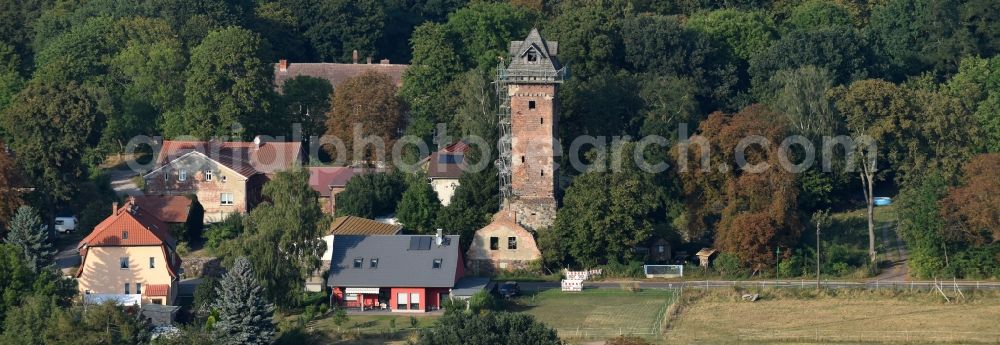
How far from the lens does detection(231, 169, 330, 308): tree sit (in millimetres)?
82250

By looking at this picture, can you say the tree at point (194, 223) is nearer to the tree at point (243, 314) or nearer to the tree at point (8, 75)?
the tree at point (8, 75)

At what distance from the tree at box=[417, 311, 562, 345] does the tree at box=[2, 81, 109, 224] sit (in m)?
25.8

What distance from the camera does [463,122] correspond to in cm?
9631

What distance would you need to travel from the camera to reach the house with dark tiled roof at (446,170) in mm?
93062

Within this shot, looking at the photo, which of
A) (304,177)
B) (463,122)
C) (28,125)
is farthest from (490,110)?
(28,125)

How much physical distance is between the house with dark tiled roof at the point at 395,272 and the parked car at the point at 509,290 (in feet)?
5.83

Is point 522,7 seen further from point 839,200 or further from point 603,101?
point 839,200

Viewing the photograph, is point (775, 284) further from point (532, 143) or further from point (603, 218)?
point (532, 143)

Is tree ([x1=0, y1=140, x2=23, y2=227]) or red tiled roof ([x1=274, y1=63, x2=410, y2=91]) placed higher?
red tiled roof ([x1=274, y1=63, x2=410, y2=91])

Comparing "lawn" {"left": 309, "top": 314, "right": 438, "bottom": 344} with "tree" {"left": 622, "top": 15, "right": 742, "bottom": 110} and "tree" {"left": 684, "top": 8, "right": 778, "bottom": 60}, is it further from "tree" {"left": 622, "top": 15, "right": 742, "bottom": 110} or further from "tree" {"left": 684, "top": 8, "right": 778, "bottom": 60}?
"tree" {"left": 684, "top": 8, "right": 778, "bottom": 60}

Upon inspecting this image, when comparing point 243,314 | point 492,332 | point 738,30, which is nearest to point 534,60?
point 738,30

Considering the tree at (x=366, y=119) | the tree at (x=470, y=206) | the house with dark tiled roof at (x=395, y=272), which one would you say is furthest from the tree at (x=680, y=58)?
the house with dark tiled roof at (x=395, y=272)

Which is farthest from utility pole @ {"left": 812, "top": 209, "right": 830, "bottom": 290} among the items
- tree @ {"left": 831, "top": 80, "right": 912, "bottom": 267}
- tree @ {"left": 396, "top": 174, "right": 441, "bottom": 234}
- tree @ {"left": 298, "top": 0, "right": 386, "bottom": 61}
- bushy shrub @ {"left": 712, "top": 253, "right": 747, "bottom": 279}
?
tree @ {"left": 298, "top": 0, "right": 386, "bottom": 61}

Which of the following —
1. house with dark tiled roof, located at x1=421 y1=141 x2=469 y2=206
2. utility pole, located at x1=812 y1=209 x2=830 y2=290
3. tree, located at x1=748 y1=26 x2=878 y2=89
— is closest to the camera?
utility pole, located at x1=812 y1=209 x2=830 y2=290
